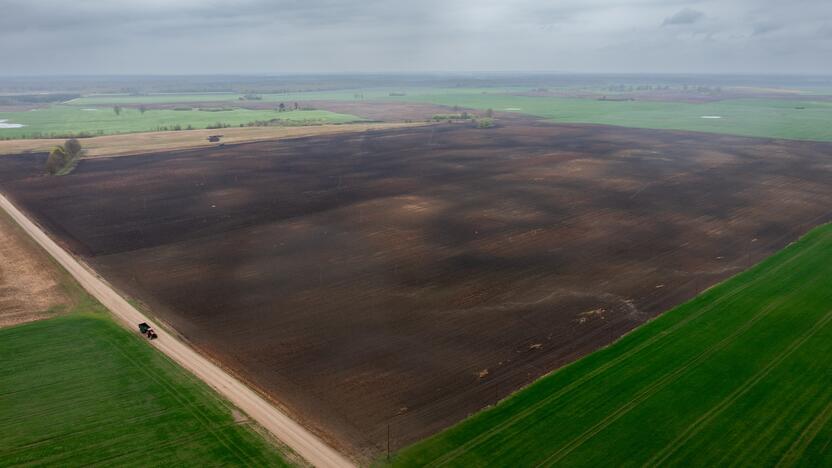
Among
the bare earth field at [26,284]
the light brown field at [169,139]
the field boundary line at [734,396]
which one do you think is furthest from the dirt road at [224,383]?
the light brown field at [169,139]

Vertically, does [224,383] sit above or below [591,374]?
below

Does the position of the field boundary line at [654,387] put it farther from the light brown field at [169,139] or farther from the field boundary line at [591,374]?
the light brown field at [169,139]

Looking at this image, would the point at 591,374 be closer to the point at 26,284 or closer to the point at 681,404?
the point at 681,404

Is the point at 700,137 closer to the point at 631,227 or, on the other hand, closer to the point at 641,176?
the point at 641,176

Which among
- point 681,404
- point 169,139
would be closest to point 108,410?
point 681,404

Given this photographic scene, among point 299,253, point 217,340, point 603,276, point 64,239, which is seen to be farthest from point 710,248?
point 64,239

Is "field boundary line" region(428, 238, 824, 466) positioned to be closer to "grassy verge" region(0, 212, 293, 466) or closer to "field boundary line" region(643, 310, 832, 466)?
"field boundary line" region(643, 310, 832, 466)

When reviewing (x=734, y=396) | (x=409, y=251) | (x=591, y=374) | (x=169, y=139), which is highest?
(x=169, y=139)
